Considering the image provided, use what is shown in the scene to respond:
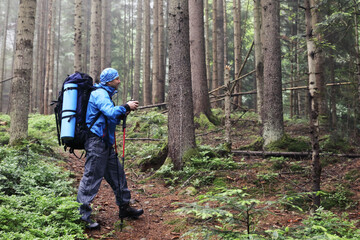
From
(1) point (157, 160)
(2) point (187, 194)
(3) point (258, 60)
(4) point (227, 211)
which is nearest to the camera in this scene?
(4) point (227, 211)

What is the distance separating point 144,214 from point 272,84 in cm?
566

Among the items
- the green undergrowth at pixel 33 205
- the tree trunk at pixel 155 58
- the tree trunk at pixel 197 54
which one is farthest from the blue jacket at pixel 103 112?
the tree trunk at pixel 155 58

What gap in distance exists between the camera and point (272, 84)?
8.57m

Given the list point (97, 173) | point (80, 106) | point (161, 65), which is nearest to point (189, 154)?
point (97, 173)

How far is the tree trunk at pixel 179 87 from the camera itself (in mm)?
6812

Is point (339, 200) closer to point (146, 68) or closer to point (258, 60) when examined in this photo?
point (258, 60)

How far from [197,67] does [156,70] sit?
6.76 m

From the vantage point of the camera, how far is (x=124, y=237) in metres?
4.12

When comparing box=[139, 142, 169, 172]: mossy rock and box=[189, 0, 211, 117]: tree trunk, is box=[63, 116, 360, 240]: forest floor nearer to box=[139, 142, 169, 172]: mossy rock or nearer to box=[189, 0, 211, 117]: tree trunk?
box=[139, 142, 169, 172]: mossy rock

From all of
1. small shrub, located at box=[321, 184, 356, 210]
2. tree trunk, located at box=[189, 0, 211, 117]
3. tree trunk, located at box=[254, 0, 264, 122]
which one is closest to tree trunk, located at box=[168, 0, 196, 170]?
small shrub, located at box=[321, 184, 356, 210]

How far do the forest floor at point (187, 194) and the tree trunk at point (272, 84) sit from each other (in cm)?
120

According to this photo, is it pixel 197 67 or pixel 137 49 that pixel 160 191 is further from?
pixel 137 49

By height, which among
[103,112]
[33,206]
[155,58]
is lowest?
[33,206]

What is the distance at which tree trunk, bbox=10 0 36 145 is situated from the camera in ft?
25.1
